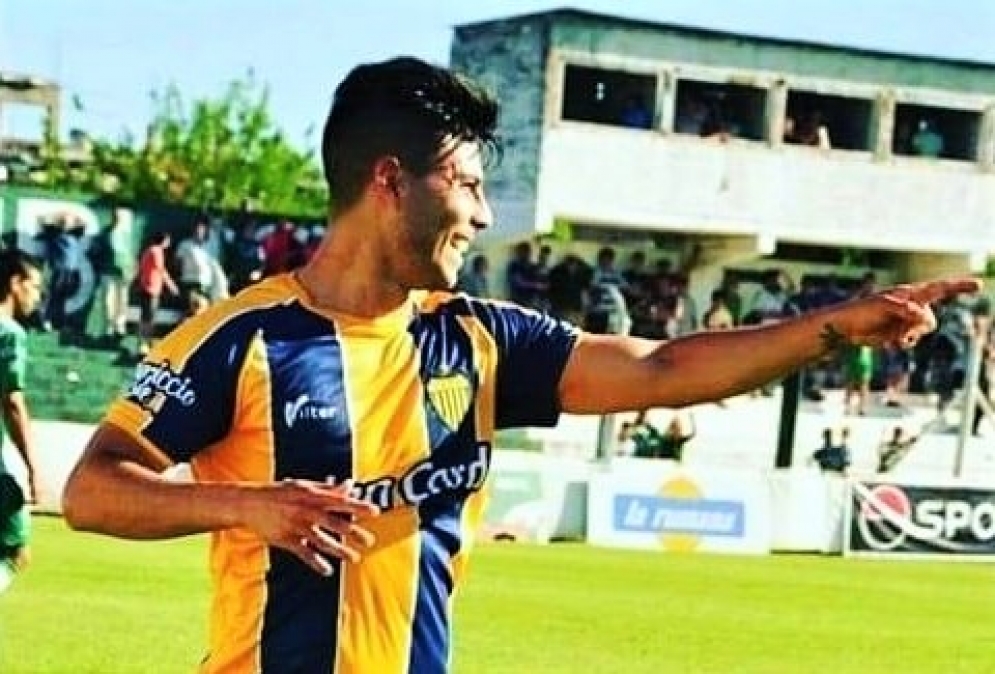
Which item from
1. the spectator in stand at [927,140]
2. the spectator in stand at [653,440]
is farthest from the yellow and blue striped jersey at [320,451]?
the spectator in stand at [927,140]

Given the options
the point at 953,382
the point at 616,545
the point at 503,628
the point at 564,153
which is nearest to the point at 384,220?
the point at 503,628

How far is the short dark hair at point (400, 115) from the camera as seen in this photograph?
16.2ft

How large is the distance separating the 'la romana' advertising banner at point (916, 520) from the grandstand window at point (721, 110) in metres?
22.0

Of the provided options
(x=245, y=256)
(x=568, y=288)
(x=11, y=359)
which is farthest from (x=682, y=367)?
(x=568, y=288)

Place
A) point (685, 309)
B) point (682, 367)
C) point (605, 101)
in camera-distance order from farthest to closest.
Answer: point (605, 101)
point (685, 309)
point (682, 367)

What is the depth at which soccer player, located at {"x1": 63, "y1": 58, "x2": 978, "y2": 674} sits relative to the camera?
15.9 ft

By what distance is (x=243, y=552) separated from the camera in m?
4.88

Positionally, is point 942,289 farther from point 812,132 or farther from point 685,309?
point 812,132

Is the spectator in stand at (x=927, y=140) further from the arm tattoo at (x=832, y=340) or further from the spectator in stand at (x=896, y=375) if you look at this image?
the arm tattoo at (x=832, y=340)

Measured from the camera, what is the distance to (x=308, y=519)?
4.45 m

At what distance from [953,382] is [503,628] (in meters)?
24.8

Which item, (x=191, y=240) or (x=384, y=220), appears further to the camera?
(x=191, y=240)

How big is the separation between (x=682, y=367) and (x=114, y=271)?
27.8 m

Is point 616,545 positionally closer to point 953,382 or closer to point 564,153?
point 953,382
